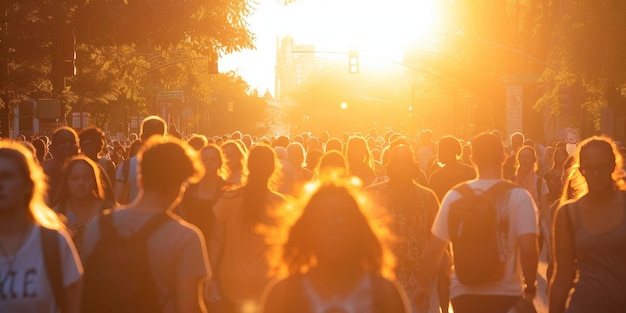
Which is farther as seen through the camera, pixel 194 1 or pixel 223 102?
pixel 223 102

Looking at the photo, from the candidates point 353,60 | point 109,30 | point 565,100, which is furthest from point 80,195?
point 353,60

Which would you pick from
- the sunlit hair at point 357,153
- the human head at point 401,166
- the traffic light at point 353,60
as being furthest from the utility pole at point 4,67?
Answer: the traffic light at point 353,60

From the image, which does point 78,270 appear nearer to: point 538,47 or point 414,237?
point 414,237

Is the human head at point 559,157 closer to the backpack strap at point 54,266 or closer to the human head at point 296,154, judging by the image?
the human head at point 296,154

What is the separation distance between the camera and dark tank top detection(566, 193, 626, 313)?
22.2ft

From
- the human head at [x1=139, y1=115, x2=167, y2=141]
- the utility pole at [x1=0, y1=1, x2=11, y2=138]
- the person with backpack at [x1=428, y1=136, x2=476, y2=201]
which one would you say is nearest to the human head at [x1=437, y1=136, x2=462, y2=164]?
the person with backpack at [x1=428, y1=136, x2=476, y2=201]

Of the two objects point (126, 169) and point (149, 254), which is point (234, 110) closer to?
point (126, 169)

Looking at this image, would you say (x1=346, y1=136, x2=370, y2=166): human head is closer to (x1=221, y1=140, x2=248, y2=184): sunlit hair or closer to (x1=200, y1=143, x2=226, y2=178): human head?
(x1=221, y1=140, x2=248, y2=184): sunlit hair

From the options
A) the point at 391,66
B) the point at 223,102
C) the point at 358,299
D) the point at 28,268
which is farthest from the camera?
the point at 391,66

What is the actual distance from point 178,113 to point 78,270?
303 ft

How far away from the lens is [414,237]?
918 centimetres

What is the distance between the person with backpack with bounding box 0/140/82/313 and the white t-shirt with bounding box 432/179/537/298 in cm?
267

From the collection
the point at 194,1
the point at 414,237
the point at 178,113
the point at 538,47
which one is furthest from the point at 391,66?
the point at 414,237

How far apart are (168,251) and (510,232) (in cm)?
260
